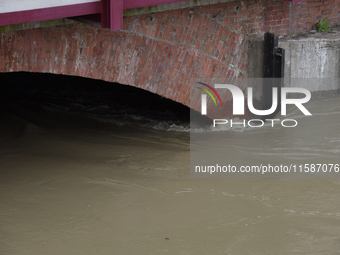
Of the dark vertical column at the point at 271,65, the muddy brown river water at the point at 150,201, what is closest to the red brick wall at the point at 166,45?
the dark vertical column at the point at 271,65

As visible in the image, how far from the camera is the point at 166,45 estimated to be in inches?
222

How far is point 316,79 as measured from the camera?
6.85m

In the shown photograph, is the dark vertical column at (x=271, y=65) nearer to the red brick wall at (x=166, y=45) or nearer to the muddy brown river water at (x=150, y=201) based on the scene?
the red brick wall at (x=166, y=45)

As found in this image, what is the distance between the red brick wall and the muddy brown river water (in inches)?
42.0

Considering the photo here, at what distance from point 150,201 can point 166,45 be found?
96.1 inches

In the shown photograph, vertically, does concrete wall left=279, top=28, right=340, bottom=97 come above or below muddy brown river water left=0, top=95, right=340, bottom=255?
above

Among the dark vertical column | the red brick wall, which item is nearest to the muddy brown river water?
the dark vertical column

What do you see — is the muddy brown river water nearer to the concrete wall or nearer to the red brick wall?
the concrete wall

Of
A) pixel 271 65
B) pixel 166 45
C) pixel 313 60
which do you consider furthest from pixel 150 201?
pixel 313 60

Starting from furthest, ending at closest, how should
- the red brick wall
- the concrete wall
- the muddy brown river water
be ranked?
1. the concrete wall
2. the red brick wall
3. the muddy brown river water

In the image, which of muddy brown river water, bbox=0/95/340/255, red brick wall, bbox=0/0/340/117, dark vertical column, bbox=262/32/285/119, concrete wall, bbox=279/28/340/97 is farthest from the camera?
concrete wall, bbox=279/28/340/97

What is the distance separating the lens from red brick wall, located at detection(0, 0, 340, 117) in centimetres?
483

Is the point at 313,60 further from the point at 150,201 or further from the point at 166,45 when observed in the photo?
the point at 150,201

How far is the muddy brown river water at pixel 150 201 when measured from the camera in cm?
331
